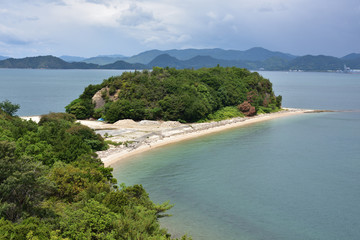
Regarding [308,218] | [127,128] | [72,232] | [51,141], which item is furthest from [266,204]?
[127,128]

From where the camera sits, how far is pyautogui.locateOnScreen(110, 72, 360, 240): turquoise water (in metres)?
21.6

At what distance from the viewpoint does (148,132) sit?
49.2m

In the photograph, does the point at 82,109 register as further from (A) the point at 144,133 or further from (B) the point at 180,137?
(B) the point at 180,137

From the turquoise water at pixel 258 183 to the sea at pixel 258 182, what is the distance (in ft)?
0.24

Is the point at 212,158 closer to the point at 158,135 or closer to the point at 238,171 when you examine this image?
the point at 238,171

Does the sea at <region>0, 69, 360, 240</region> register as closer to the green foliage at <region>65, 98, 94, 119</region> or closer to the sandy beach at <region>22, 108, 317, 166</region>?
the sandy beach at <region>22, 108, 317, 166</region>

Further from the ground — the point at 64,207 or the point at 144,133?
the point at 64,207

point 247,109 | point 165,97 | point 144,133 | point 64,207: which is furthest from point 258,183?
point 247,109

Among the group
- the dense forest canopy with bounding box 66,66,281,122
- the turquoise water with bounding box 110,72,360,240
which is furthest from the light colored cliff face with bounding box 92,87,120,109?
the turquoise water with bounding box 110,72,360,240

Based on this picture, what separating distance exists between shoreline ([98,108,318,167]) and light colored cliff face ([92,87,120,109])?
1910cm

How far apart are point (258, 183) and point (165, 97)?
3416 cm

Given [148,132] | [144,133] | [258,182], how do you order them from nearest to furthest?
[258,182] < [144,133] < [148,132]

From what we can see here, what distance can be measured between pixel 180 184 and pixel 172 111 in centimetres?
2946

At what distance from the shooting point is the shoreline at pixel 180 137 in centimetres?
3653
